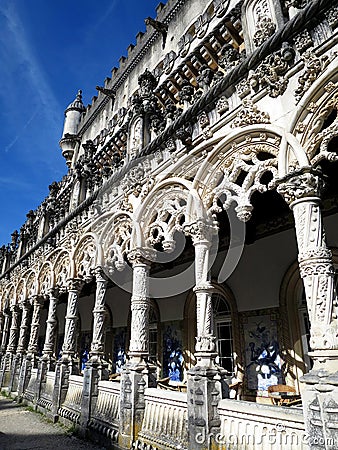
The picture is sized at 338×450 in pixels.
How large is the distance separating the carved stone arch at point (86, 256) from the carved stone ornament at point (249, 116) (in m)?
4.55

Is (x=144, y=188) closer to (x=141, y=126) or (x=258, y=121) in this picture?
(x=141, y=126)

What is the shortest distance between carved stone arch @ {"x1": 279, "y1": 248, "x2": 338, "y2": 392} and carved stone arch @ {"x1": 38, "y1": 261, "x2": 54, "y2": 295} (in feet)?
22.7

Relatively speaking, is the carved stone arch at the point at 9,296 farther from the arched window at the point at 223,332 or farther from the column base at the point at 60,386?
the arched window at the point at 223,332

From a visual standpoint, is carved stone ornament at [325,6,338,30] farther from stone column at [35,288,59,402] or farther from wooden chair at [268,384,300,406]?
stone column at [35,288,59,402]

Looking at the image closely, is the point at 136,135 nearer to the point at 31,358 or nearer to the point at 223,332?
the point at 223,332

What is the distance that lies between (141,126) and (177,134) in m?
2.20

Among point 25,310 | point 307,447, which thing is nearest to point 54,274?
point 25,310

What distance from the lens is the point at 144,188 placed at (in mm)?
6500

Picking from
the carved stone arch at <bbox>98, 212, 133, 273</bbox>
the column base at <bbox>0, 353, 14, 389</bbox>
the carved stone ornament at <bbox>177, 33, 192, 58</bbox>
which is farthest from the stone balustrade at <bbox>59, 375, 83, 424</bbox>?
the carved stone ornament at <bbox>177, 33, 192, 58</bbox>

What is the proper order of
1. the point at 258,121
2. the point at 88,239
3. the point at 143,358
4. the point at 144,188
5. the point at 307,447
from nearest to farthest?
the point at 307,447, the point at 258,121, the point at 143,358, the point at 144,188, the point at 88,239

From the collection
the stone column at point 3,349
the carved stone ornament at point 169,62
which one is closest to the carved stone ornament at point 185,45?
the carved stone ornament at point 169,62

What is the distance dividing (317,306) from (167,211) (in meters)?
3.13

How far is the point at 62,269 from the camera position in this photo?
9867 mm

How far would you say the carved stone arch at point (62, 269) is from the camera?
9448mm
